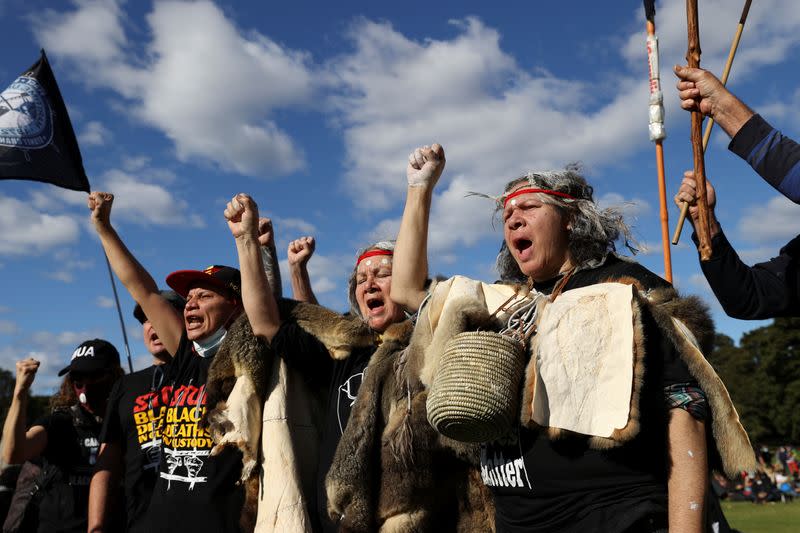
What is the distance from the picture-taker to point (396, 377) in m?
3.12

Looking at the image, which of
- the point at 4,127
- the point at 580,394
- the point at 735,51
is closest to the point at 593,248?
the point at 580,394

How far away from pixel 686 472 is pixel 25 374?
4874 millimetres

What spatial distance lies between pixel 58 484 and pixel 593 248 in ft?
14.0

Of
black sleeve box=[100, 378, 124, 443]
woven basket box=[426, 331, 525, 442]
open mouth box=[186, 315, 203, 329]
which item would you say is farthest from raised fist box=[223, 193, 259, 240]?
woven basket box=[426, 331, 525, 442]

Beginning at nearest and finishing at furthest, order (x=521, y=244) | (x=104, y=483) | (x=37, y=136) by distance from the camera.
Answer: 1. (x=521, y=244)
2. (x=104, y=483)
3. (x=37, y=136)

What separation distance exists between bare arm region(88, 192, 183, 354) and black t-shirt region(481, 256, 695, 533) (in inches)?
106

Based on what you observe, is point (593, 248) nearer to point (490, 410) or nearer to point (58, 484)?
point (490, 410)

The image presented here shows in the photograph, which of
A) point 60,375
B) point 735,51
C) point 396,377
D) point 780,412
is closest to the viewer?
point 735,51

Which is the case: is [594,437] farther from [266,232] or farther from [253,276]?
[266,232]

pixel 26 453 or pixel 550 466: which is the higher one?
pixel 26 453

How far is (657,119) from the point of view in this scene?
9.09 ft

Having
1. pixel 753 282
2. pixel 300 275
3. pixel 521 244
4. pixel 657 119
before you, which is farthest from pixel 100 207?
pixel 753 282

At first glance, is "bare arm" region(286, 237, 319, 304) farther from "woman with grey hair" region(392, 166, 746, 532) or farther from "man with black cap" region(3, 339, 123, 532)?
"woman with grey hair" region(392, 166, 746, 532)

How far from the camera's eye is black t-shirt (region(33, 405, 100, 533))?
16.3 ft
